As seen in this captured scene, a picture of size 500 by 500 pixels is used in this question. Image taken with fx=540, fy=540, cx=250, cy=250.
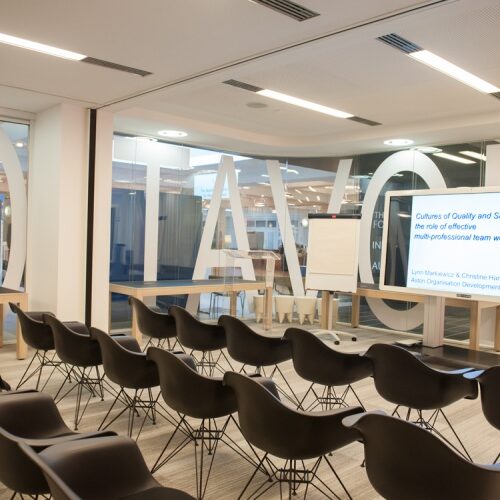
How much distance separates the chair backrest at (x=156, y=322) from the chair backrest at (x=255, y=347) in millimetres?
1062

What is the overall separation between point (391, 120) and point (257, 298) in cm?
367

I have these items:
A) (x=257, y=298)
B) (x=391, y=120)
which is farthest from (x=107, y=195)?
(x=391, y=120)

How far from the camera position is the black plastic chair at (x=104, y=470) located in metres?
2.00

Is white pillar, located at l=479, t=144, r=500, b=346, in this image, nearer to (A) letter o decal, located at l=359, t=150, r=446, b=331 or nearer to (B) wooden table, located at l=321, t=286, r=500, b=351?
(B) wooden table, located at l=321, t=286, r=500, b=351

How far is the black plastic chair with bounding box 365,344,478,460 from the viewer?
336cm

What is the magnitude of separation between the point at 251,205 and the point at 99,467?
8.11m

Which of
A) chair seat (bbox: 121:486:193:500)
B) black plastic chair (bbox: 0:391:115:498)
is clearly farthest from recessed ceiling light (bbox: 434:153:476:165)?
chair seat (bbox: 121:486:193:500)

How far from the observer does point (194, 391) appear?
119 inches

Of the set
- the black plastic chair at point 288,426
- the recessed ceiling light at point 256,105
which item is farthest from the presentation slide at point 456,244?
the black plastic chair at point 288,426

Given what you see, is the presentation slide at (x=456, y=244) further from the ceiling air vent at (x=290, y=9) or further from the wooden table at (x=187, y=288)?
the wooden table at (x=187, y=288)

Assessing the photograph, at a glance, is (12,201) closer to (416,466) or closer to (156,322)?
(156,322)

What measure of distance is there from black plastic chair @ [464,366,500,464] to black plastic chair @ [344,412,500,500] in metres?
1.28

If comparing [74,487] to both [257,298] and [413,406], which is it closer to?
[413,406]

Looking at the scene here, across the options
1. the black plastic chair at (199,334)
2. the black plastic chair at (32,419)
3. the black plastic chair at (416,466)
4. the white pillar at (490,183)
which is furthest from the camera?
the white pillar at (490,183)
